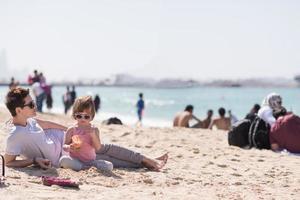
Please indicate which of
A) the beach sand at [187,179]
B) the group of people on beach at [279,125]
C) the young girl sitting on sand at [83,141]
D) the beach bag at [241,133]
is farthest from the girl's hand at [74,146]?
the beach bag at [241,133]

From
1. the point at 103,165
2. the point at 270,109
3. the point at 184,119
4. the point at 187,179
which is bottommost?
the point at 187,179

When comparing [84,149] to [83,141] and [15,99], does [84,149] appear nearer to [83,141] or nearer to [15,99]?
[83,141]

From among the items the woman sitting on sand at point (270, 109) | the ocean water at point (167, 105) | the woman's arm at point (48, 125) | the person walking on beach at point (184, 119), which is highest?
the woman sitting on sand at point (270, 109)

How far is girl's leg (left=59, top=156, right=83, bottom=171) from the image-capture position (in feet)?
Result: 18.6

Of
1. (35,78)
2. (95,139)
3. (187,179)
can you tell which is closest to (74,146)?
(95,139)

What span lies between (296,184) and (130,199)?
2076 mm

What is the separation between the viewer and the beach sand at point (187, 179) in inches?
188

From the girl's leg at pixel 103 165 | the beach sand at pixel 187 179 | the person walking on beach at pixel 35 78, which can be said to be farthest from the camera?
the person walking on beach at pixel 35 78

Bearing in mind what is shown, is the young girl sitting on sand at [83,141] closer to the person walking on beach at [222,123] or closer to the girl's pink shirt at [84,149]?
the girl's pink shirt at [84,149]

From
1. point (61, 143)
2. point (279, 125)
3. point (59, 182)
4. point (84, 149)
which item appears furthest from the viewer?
point (279, 125)

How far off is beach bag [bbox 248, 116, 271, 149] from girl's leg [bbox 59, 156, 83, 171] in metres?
3.78

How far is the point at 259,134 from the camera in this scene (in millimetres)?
8836

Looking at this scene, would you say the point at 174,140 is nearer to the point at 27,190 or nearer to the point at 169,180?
the point at 169,180

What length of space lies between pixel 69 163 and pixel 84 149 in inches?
7.8
